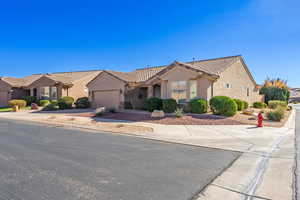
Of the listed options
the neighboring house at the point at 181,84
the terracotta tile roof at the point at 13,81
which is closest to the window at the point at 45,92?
the terracotta tile roof at the point at 13,81

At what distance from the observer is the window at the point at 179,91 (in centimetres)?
1690

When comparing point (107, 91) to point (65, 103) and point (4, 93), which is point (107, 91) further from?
point (4, 93)

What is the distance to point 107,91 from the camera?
69.5ft

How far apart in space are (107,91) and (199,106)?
1143 centimetres

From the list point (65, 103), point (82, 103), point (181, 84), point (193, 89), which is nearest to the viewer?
point (193, 89)

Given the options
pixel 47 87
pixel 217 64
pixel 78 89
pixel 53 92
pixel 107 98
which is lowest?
pixel 107 98

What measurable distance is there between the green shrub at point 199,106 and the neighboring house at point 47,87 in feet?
58.7

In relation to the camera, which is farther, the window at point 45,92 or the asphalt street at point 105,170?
the window at point 45,92

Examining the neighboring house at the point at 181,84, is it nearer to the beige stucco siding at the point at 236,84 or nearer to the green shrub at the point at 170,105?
the beige stucco siding at the point at 236,84

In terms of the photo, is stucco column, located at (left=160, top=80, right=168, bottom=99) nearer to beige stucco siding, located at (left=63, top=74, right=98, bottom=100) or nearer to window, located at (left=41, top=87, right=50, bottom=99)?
beige stucco siding, located at (left=63, top=74, right=98, bottom=100)

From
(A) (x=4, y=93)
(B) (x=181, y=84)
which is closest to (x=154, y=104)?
(B) (x=181, y=84)

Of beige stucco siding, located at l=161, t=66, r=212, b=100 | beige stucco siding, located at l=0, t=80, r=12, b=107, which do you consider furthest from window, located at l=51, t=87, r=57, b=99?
beige stucco siding, located at l=161, t=66, r=212, b=100

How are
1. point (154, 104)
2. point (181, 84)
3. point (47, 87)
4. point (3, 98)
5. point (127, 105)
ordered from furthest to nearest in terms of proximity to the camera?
point (3, 98), point (47, 87), point (127, 105), point (181, 84), point (154, 104)

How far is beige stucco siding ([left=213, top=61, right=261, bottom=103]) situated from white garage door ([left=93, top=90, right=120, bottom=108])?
10.6 metres
